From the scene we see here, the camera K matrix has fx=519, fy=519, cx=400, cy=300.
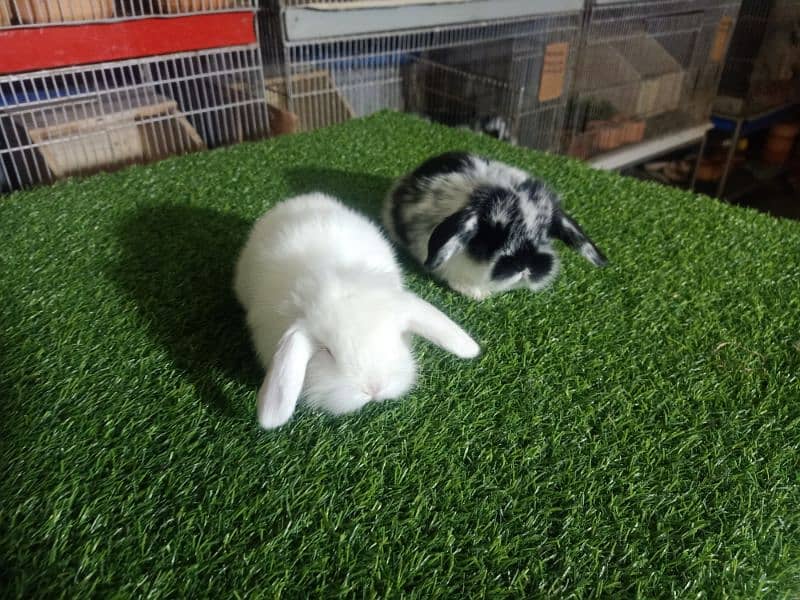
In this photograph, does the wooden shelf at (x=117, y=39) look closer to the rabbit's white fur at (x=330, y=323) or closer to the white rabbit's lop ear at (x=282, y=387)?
the rabbit's white fur at (x=330, y=323)

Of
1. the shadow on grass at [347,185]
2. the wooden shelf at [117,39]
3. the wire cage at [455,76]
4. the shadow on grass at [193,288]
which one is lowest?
the shadow on grass at [193,288]

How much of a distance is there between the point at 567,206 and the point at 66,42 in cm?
208

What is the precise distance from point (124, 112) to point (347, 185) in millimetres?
1179

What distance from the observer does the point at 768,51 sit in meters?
4.32

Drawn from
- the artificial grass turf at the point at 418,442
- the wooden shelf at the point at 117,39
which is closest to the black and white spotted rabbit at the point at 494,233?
the artificial grass turf at the point at 418,442

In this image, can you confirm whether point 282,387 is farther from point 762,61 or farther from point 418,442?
point 762,61

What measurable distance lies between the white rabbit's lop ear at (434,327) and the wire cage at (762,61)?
4.71 metres

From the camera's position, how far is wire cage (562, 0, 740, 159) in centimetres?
355

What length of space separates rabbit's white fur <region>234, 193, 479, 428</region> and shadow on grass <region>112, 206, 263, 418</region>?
3.7 inches

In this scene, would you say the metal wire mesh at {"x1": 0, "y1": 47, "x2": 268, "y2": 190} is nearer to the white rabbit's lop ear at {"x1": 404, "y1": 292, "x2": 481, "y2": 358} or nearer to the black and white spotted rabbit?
the black and white spotted rabbit

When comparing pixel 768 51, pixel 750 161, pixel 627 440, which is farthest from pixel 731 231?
pixel 750 161

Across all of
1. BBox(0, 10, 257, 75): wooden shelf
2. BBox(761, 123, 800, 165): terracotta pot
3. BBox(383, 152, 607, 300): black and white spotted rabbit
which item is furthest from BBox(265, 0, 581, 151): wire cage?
BBox(761, 123, 800, 165): terracotta pot

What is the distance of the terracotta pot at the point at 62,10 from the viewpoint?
1.96 metres

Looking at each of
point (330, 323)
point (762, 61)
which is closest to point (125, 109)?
point (330, 323)
